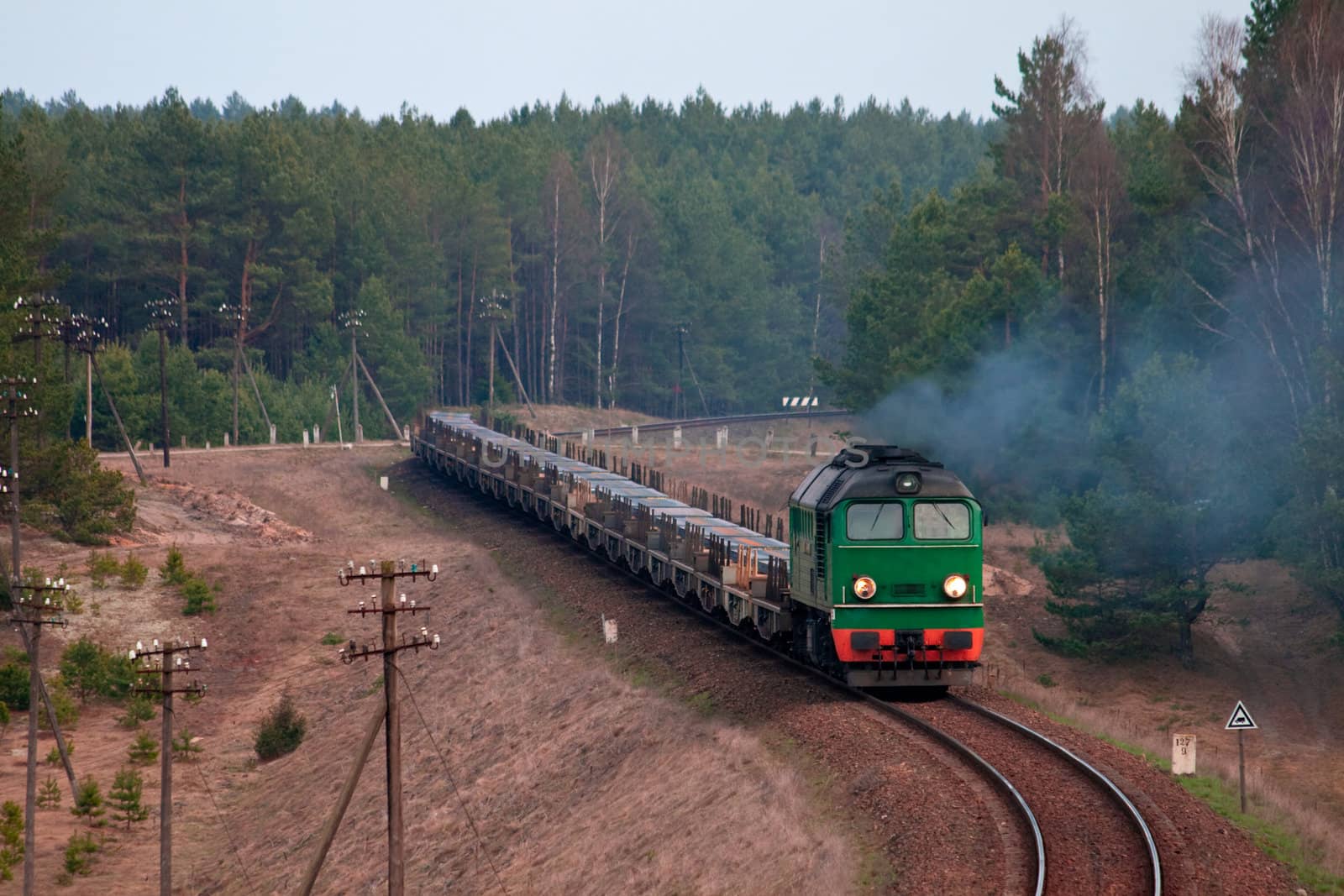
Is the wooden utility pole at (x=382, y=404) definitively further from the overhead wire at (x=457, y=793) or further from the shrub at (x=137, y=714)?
the overhead wire at (x=457, y=793)

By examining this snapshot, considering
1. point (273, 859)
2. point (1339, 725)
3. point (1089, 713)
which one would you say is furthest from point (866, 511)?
point (1339, 725)

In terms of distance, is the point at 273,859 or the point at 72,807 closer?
the point at 273,859

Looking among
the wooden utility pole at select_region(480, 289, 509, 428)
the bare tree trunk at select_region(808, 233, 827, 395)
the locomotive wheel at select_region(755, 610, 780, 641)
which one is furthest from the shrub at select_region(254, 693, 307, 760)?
the bare tree trunk at select_region(808, 233, 827, 395)

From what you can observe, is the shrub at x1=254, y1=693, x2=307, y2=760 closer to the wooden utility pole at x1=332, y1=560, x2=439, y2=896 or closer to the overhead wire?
the overhead wire

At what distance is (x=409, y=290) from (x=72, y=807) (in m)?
64.7

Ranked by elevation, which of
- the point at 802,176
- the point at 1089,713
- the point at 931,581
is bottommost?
the point at 1089,713

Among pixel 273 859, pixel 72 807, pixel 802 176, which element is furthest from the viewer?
pixel 802 176

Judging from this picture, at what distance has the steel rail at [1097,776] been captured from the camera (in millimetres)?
16047

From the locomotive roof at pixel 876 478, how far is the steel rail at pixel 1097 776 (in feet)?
11.6

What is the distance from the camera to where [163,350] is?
6388 cm

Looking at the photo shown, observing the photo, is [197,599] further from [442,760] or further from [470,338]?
[470,338]

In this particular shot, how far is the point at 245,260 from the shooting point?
85.5 m

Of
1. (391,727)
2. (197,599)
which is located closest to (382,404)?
(197,599)

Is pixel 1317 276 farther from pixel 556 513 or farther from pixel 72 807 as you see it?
pixel 72 807
